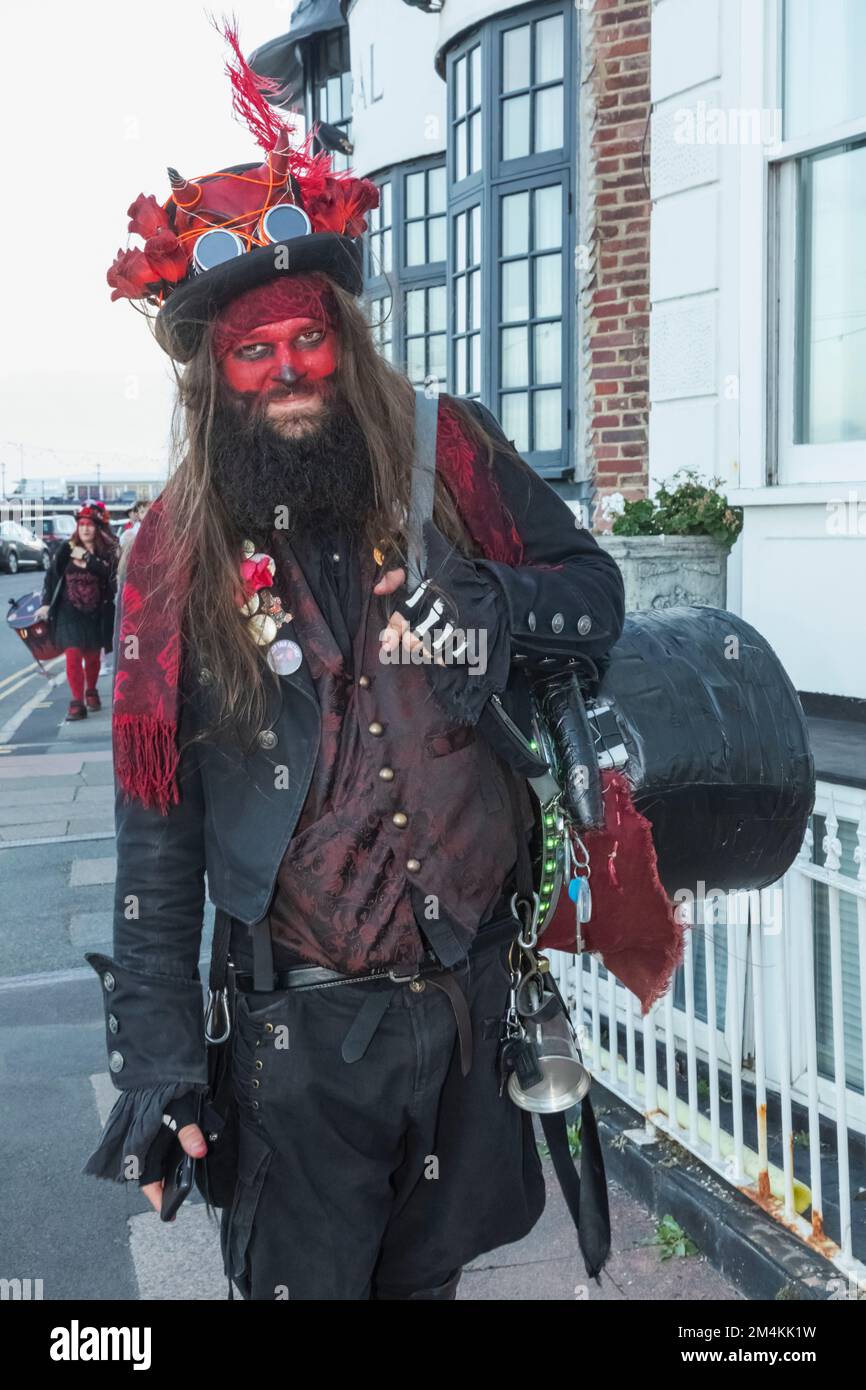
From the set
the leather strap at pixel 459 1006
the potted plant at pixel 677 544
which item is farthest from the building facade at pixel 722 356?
the leather strap at pixel 459 1006

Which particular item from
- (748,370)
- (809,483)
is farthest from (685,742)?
(748,370)

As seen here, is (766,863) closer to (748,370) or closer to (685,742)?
(685,742)

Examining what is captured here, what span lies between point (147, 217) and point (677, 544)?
3669mm

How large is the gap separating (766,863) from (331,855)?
779 millimetres

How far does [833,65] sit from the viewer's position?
5066mm

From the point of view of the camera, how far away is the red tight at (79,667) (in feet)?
39.9

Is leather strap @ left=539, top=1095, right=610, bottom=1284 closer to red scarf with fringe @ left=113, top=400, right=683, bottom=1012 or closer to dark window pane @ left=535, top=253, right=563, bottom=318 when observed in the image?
red scarf with fringe @ left=113, top=400, right=683, bottom=1012

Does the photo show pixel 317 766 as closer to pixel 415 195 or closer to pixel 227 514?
pixel 227 514

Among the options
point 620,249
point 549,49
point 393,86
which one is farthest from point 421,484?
point 393,86

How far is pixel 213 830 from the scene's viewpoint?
2.15m

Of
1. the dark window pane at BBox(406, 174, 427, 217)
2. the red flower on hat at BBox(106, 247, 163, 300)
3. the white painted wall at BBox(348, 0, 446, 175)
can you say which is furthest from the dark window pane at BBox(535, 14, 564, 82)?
the red flower on hat at BBox(106, 247, 163, 300)

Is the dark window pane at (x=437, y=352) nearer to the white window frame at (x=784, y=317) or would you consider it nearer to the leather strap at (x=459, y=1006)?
the white window frame at (x=784, y=317)

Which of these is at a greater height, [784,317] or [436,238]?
[436,238]

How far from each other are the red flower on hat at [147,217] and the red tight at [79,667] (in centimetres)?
1022
